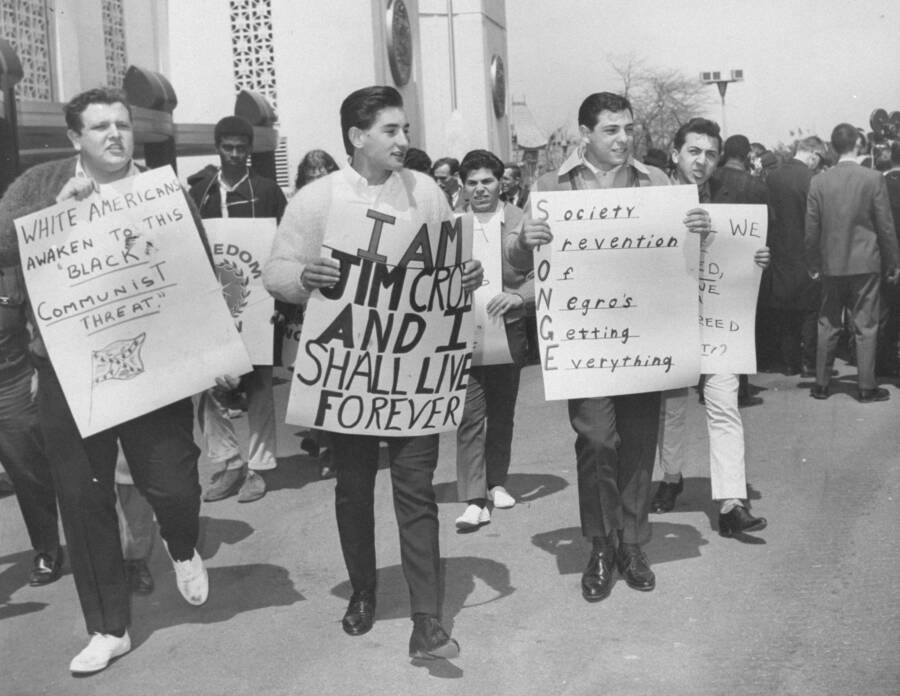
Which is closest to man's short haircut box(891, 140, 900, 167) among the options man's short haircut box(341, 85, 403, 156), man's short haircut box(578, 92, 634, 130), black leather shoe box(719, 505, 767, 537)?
black leather shoe box(719, 505, 767, 537)

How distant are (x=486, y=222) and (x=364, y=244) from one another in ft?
7.30

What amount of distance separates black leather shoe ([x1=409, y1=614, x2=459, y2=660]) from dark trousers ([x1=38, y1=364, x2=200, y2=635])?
1.03 m

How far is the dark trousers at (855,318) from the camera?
37.1ft

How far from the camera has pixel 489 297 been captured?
24.2 ft

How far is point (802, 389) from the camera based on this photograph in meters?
12.1

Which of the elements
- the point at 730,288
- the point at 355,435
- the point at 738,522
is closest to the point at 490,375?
the point at 730,288

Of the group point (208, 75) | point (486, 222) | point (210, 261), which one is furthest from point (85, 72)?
point (210, 261)

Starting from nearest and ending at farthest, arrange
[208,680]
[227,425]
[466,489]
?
[208,680]
[466,489]
[227,425]

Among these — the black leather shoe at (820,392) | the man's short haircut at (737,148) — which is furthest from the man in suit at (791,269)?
the man's short haircut at (737,148)

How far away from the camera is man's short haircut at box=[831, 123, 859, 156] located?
452 inches

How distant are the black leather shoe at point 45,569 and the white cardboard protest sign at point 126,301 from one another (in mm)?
1537

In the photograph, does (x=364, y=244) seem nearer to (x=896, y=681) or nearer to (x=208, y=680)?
(x=208, y=680)

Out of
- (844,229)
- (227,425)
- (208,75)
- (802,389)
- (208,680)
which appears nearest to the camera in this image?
(208,680)

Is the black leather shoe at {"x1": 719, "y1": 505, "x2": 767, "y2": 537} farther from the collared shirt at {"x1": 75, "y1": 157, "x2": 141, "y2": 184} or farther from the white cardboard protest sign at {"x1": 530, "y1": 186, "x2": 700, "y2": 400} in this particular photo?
the collared shirt at {"x1": 75, "y1": 157, "x2": 141, "y2": 184}
